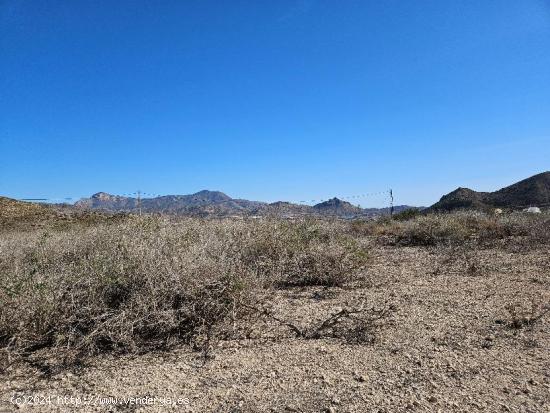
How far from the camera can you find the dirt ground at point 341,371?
2918 millimetres

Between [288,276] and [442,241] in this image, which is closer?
[288,276]

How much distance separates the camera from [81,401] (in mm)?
3006

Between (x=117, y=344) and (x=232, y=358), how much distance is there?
3.49 ft

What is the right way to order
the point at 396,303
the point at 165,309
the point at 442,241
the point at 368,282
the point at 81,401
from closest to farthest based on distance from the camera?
the point at 81,401 < the point at 165,309 < the point at 396,303 < the point at 368,282 < the point at 442,241

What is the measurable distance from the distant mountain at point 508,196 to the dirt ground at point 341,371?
28.7m

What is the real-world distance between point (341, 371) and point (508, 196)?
37.7 meters

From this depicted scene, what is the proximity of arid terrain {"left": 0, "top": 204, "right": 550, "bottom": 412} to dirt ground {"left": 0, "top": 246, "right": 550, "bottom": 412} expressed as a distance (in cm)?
1

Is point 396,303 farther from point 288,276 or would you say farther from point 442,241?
point 442,241

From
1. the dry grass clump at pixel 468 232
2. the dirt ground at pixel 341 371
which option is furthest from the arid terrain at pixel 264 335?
the dry grass clump at pixel 468 232

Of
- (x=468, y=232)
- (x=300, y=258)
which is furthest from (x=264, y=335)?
(x=468, y=232)

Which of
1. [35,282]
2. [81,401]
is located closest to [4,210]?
[35,282]

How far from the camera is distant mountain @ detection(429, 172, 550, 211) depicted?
106ft

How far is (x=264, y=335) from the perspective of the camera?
4.14m

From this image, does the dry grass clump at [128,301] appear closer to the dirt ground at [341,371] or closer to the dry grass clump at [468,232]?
the dirt ground at [341,371]
